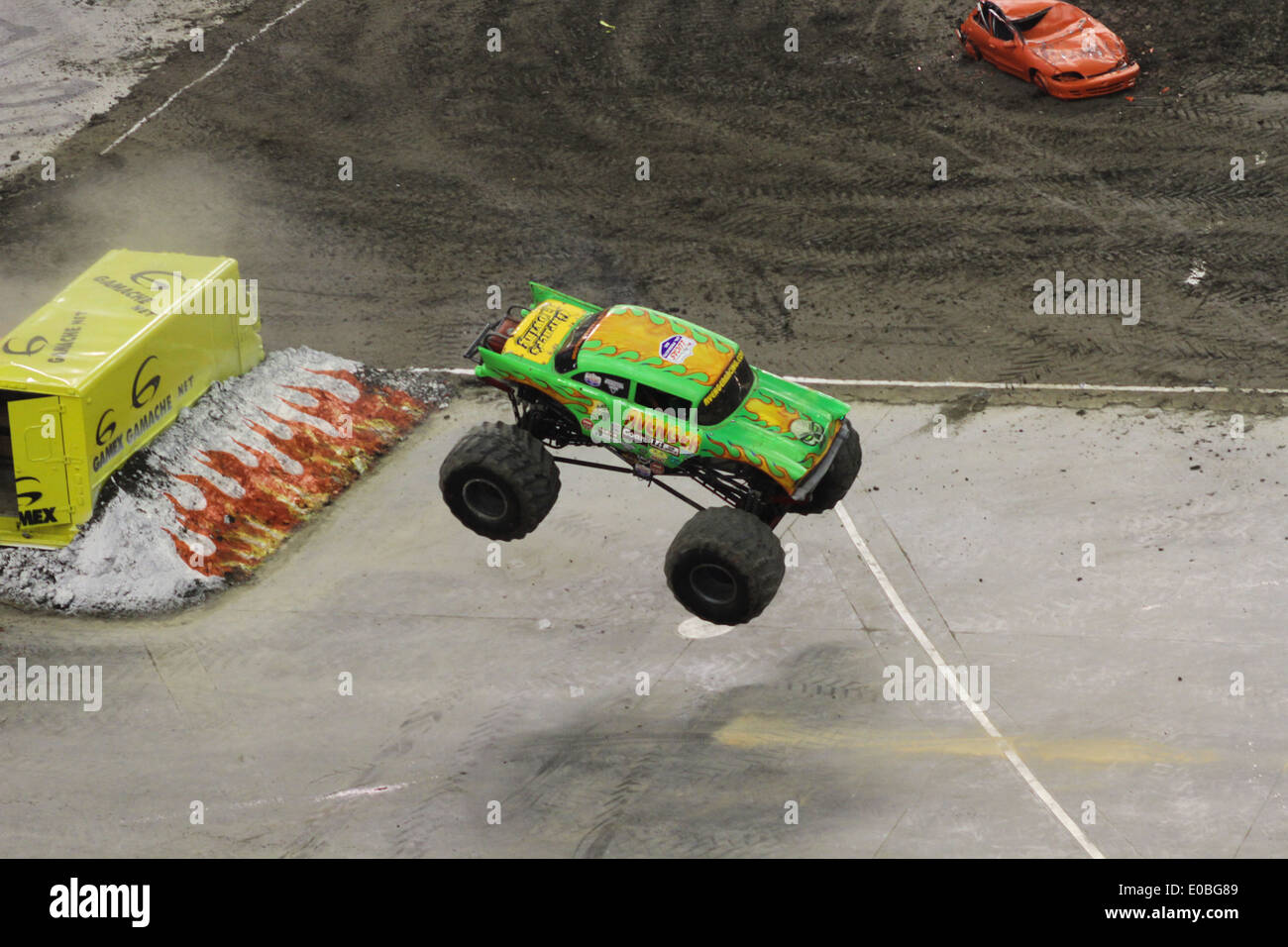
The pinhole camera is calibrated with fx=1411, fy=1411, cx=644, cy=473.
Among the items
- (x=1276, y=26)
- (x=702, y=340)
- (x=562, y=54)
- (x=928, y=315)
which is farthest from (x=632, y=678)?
(x=1276, y=26)

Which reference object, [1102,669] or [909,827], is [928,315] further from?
[909,827]

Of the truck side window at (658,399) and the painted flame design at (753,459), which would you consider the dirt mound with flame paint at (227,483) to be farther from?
the painted flame design at (753,459)

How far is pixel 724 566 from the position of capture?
13391 mm

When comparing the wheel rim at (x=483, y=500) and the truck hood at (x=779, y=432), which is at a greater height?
the truck hood at (x=779, y=432)

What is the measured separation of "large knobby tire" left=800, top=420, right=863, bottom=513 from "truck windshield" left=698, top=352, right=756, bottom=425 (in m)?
1.28

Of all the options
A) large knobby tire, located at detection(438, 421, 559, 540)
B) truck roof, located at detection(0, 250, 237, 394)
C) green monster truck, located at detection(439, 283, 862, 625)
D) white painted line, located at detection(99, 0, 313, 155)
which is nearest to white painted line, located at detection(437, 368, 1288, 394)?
green monster truck, located at detection(439, 283, 862, 625)

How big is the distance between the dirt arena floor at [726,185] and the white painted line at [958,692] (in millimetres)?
3359

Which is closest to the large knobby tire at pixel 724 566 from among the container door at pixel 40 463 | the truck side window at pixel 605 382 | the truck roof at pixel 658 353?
the truck roof at pixel 658 353

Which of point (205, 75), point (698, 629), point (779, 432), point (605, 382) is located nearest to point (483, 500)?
point (605, 382)

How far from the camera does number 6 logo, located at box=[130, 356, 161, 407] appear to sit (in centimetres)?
1499

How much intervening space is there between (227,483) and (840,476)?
681 cm

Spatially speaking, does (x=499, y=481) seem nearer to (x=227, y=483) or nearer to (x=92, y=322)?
(x=227, y=483)

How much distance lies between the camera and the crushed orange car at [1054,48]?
22672 mm

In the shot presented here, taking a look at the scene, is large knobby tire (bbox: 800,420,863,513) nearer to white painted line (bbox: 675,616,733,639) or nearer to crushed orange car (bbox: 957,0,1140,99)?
white painted line (bbox: 675,616,733,639)
